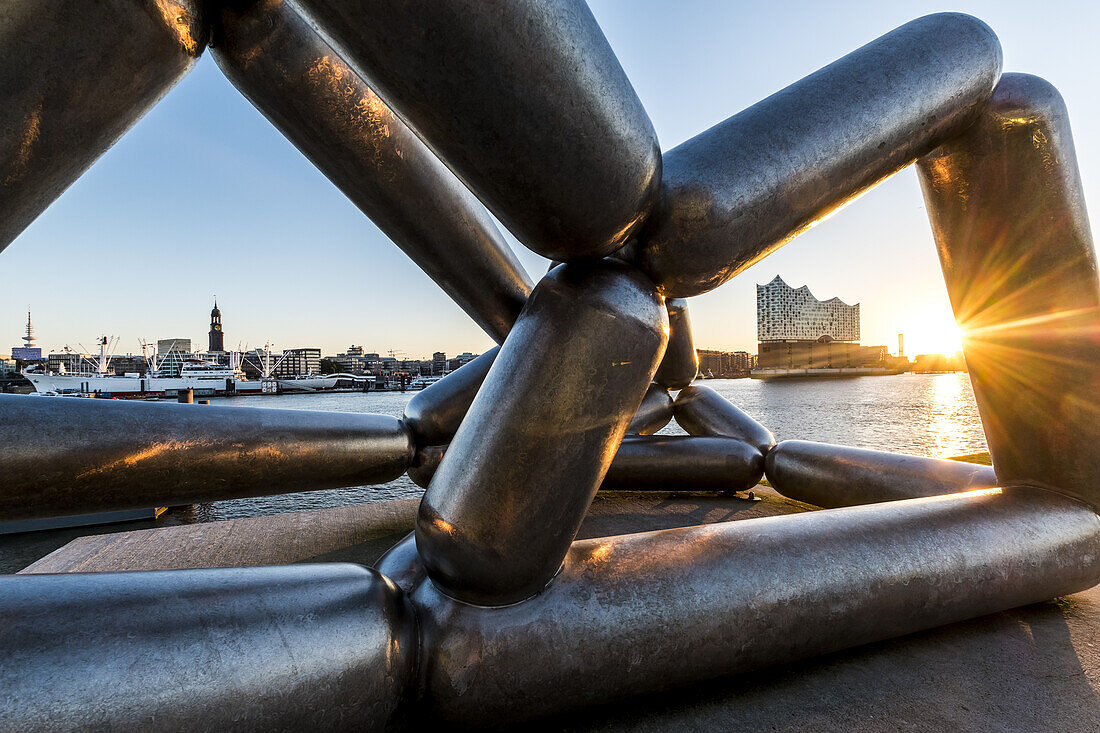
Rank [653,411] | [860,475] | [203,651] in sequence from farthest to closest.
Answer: [653,411] < [860,475] < [203,651]

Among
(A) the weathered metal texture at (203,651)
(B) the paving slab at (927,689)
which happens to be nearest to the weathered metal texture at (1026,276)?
(B) the paving slab at (927,689)

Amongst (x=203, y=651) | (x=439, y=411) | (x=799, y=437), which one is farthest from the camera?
(x=799, y=437)

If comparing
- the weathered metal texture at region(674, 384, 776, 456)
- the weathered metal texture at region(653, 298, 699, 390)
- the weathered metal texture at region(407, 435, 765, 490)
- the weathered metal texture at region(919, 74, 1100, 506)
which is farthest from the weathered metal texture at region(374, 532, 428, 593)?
the weathered metal texture at region(674, 384, 776, 456)

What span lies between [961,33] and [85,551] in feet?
19.3

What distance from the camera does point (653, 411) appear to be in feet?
20.6

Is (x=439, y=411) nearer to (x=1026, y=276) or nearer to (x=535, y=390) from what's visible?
(x=535, y=390)

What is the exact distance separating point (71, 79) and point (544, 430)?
131cm

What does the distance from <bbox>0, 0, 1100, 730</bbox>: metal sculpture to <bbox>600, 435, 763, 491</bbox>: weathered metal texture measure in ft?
8.30

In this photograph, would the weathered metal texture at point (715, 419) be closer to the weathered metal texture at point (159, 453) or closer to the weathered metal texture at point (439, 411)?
the weathered metal texture at point (439, 411)

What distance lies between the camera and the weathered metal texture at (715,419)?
5.68 m

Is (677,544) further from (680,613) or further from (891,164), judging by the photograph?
(891,164)

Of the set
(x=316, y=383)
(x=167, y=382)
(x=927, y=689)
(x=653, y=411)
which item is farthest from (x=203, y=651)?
(x=316, y=383)

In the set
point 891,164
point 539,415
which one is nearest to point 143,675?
point 539,415

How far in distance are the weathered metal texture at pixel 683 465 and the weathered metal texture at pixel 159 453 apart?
9.08 feet
